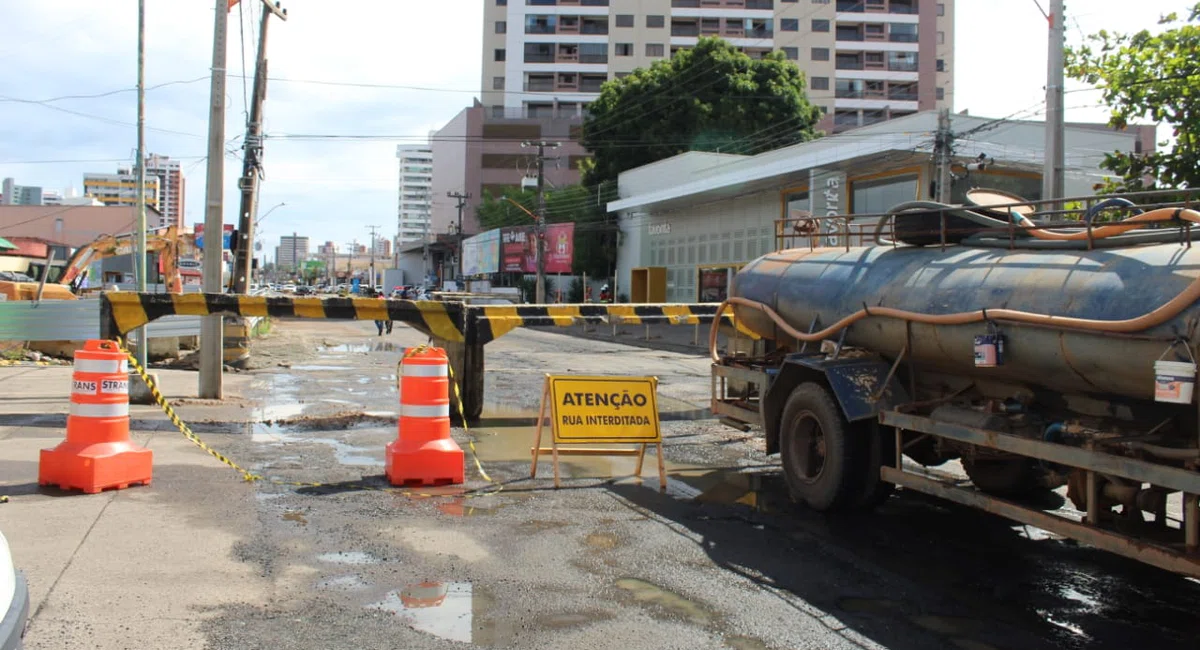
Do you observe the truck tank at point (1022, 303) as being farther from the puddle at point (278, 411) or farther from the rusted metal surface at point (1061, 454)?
the puddle at point (278, 411)

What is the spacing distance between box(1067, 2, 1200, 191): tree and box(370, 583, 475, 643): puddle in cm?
942

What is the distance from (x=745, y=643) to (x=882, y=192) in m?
26.9

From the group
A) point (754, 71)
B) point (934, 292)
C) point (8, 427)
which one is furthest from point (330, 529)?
point (754, 71)

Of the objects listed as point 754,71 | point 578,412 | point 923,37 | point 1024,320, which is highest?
point 923,37

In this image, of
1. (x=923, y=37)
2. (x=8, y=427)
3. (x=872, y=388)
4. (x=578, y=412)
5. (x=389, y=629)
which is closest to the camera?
(x=389, y=629)

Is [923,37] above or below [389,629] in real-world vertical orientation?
above

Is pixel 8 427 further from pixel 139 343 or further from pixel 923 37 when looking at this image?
pixel 923 37

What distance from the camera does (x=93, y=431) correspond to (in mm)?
7062

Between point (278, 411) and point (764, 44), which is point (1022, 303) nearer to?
point (278, 411)

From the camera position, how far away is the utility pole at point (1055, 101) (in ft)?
46.3

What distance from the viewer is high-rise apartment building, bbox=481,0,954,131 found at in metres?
79.4

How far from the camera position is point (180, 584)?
5.07 meters

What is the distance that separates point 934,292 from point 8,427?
988 cm

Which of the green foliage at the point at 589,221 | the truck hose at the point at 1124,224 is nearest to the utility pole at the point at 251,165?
the truck hose at the point at 1124,224
